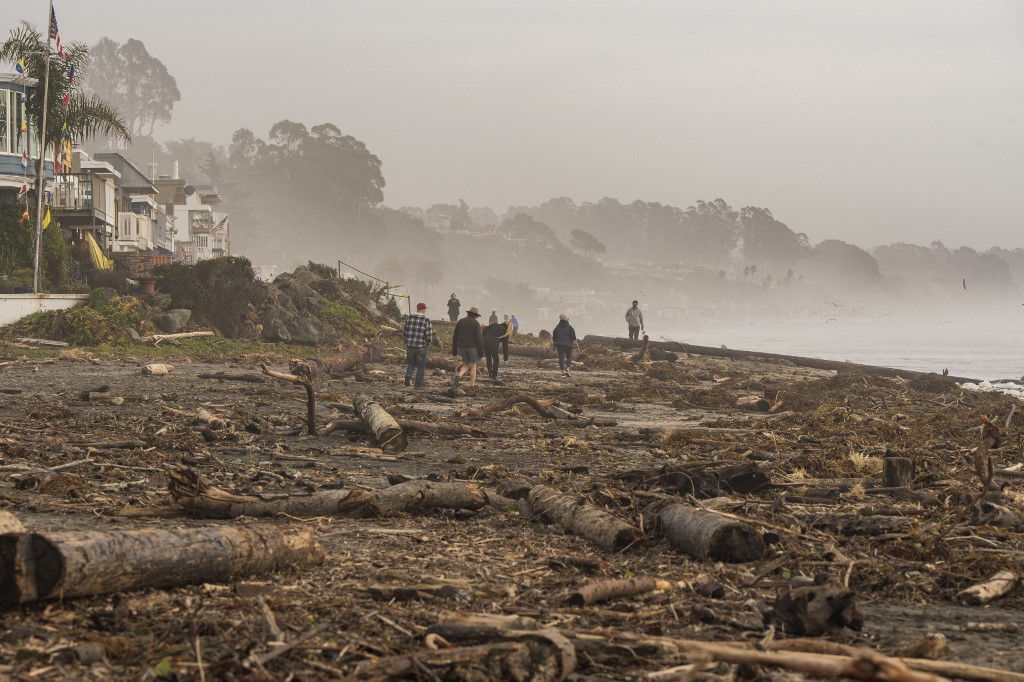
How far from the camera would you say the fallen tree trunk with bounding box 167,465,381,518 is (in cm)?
751

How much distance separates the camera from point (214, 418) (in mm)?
13141

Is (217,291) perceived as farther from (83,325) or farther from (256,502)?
(256,502)

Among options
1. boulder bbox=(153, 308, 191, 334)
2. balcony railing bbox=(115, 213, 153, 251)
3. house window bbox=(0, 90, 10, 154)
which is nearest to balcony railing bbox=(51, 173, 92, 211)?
house window bbox=(0, 90, 10, 154)

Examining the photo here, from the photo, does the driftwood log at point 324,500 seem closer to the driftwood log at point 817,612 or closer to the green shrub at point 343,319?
the driftwood log at point 817,612

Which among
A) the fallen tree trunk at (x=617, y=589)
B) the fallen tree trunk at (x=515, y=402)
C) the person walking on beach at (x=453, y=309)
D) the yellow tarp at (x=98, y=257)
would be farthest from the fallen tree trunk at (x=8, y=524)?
the person walking on beach at (x=453, y=309)

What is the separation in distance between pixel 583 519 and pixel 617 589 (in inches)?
77.6

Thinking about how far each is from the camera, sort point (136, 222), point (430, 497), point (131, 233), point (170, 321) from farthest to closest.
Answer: point (136, 222), point (131, 233), point (170, 321), point (430, 497)

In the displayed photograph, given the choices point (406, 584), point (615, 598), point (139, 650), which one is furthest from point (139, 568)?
point (615, 598)

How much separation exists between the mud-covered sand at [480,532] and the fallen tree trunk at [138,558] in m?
0.09

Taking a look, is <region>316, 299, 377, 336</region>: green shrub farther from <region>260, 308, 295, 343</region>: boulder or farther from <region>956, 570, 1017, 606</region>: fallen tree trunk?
<region>956, 570, 1017, 606</region>: fallen tree trunk

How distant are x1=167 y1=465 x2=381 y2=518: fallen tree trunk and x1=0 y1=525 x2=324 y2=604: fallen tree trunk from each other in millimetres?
1436

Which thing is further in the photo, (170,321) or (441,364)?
(170,321)

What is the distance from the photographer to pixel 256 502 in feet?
25.3

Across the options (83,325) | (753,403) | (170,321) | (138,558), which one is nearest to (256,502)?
(138,558)
